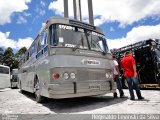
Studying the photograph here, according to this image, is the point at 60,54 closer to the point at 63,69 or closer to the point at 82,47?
the point at 63,69

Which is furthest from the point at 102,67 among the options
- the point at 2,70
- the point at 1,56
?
the point at 1,56

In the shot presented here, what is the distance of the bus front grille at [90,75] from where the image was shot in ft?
20.1

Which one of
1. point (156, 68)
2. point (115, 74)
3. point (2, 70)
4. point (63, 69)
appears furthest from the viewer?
point (2, 70)

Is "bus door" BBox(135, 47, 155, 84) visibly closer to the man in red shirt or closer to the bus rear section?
the man in red shirt

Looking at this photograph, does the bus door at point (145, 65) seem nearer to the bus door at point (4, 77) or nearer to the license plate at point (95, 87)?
the license plate at point (95, 87)

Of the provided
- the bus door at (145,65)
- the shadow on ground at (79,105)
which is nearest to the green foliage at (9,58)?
the bus door at (145,65)

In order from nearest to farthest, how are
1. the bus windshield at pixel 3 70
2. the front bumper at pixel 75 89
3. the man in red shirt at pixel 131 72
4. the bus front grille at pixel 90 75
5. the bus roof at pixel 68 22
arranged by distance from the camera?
the front bumper at pixel 75 89 < the bus front grille at pixel 90 75 < the bus roof at pixel 68 22 < the man in red shirt at pixel 131 72 < the bus windshield at pixel 3 70

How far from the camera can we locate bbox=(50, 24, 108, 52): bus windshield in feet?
20.4

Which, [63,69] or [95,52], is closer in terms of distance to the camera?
[63,69]

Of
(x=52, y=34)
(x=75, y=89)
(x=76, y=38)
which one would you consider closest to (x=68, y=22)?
(x=76, y=38)

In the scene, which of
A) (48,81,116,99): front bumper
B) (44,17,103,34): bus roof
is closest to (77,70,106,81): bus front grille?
(48,81,116,99): front bumper

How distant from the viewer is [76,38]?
6.63m

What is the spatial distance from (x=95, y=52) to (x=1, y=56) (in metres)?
54.6

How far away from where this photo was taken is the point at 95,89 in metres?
6.46
